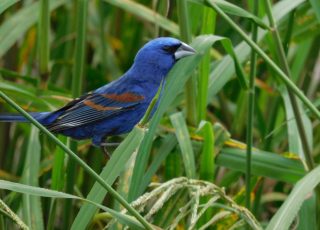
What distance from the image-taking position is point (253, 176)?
247 cm

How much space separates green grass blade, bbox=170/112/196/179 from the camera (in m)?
2.20

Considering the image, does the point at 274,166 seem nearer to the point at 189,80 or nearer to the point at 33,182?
the point at 189,80

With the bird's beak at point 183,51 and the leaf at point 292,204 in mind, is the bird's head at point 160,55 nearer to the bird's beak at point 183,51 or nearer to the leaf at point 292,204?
the bird's beak at point 183,51

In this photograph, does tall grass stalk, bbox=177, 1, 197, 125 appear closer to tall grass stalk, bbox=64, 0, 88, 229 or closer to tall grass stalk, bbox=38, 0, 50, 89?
tall grass stalk, bbox=64, 0, 88, 229

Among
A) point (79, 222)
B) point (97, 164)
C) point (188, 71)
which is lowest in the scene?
point (97, 164)

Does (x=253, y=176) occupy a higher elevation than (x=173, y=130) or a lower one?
lower

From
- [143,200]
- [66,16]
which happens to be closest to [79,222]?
[143,200]

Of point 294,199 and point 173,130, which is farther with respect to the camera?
point 173,130

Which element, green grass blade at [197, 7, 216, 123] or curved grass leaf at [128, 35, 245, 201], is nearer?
curved grass leaf at [128, 35, 245, 201]

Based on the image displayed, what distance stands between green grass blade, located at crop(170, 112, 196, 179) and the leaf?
401mm

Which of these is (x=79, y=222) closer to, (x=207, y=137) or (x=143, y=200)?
(x=143, y=200)

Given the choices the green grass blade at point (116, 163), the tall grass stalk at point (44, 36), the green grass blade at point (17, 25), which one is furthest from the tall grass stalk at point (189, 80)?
the green grass blade at point (17, 25)

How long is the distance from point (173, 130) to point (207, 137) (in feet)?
0.70

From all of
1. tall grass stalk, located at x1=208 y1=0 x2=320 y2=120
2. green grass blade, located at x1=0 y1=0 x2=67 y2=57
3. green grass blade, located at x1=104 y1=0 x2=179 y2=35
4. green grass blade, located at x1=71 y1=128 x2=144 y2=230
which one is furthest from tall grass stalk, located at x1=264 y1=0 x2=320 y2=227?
green grass blade, located at x1=0 y1=0 x2=67 y2=57
